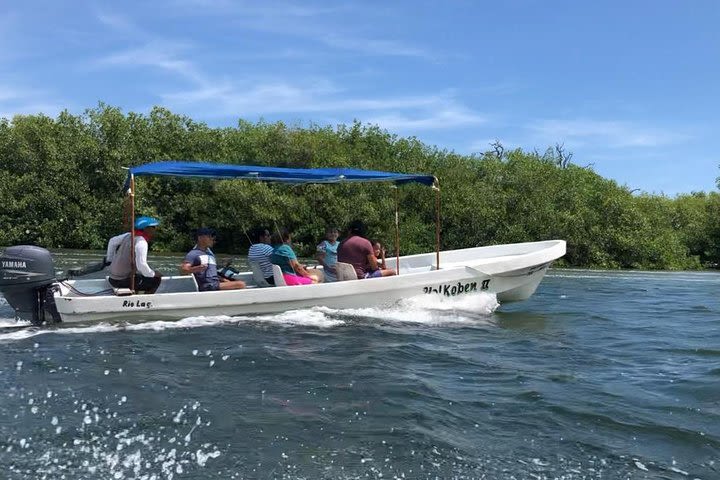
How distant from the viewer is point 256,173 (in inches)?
387

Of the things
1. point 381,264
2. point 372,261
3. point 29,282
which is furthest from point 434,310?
point 29,282

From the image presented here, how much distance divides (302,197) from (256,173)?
2182cm

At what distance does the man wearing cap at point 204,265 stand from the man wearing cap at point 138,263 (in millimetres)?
530

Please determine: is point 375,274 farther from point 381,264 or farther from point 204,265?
point 204,265

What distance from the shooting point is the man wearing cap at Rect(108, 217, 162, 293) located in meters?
8.86

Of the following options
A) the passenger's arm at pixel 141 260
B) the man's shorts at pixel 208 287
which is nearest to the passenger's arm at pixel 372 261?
the man's shorts at pixel 208 287

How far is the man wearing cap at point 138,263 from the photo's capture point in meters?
8.86

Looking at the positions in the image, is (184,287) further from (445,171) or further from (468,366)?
(445,171)

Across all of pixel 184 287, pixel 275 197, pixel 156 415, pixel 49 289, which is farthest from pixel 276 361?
pixel 275 197

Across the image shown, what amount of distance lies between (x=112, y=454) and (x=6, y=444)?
2.52ft

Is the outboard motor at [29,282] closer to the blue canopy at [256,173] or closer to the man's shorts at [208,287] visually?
the blue canopy at [256,173]

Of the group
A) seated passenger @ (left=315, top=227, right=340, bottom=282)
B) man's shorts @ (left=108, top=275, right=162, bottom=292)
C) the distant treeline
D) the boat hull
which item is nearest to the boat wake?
the boat hull

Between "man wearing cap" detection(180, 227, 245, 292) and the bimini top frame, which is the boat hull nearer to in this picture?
"man wearing cap" detection(180, 227, 245, 292)

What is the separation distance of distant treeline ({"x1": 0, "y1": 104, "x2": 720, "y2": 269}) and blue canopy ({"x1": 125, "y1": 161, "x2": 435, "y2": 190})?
19435 millimetres
